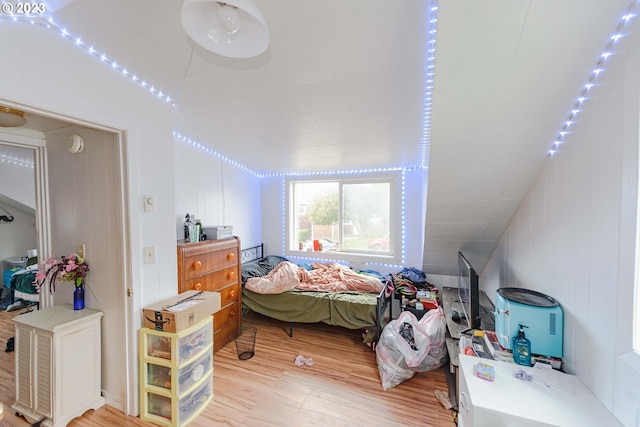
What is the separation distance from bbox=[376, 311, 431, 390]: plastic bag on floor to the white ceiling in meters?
1.00

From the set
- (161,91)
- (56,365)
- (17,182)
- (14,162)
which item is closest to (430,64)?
(161,91)

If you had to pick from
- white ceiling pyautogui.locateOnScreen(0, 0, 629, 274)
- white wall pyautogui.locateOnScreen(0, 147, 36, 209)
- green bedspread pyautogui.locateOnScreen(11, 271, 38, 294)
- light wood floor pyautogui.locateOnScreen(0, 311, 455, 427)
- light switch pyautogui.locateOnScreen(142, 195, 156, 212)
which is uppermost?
white ceiling pyautogui.locateOnScreen(0, 0, 629, 274)

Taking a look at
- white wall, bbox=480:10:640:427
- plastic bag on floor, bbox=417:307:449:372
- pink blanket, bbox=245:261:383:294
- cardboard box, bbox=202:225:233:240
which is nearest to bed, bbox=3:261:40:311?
cardboard box, bbox=202:225:233:240

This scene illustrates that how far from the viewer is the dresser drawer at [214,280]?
90.8 inches

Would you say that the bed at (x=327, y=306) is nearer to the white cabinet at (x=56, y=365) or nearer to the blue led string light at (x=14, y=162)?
the white cabinet at (x=56, y=365)

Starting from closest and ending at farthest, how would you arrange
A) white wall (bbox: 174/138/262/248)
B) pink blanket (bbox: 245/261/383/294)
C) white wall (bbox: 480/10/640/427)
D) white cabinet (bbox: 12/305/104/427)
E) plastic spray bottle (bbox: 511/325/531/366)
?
white wall (bbox: 480/10/640/427), plastic spray bottle (bbox: 511/325/531/366), white cabinet (bbox: 12/305/104/427), white wall (bbox: 174/138/262/248), pink blanket (bbox: 245/261/383/294)

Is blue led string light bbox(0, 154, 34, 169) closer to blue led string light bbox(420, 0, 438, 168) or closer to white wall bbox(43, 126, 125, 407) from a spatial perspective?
white wall bbox(43, 126, 125, 407)

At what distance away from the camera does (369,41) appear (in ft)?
4.47

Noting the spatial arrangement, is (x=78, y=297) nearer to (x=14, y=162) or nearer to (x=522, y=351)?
(x=14, y=162)

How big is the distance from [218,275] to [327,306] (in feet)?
4.02

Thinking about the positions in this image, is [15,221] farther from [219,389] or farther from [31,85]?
[219,389]

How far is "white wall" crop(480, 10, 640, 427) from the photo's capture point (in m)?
0.96

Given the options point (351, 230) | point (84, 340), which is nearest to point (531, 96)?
point (351, 230)

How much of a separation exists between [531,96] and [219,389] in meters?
2.91
